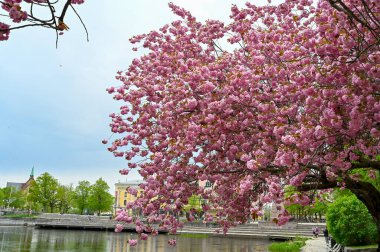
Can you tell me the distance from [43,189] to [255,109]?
7569 cm

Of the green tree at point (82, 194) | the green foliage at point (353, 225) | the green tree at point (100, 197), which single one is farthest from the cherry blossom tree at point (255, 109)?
the green tree at point (82, 194)

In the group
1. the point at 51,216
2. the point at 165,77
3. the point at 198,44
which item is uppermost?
the point at 198,44

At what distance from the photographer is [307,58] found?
827 centimetres

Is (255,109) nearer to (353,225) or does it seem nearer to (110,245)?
(353,225)

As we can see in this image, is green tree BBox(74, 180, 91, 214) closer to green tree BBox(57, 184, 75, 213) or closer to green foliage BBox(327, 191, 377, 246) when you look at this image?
green tree BBox(57, 184, 75, 213)

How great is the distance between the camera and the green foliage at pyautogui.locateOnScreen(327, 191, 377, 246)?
17.7 meters

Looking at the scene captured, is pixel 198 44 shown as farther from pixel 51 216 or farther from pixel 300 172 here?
pixel 51 216

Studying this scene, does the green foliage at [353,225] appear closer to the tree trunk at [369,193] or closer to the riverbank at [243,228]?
the tree trunk at [369,193]

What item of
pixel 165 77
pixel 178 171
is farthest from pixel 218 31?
pixel 178 171

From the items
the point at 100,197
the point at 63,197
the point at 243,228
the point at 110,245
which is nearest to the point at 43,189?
the point at 63,197

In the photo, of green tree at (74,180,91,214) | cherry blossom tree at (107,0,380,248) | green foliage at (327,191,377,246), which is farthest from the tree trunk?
green tree at (74,180,91,214)

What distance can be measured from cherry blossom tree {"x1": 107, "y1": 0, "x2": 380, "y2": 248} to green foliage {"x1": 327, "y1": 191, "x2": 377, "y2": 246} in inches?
218

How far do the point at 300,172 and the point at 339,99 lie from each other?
2067 millimetres

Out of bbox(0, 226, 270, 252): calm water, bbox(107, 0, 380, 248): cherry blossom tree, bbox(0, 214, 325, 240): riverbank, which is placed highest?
bbox(107, 0, 380, 248): cherry blossom tree
